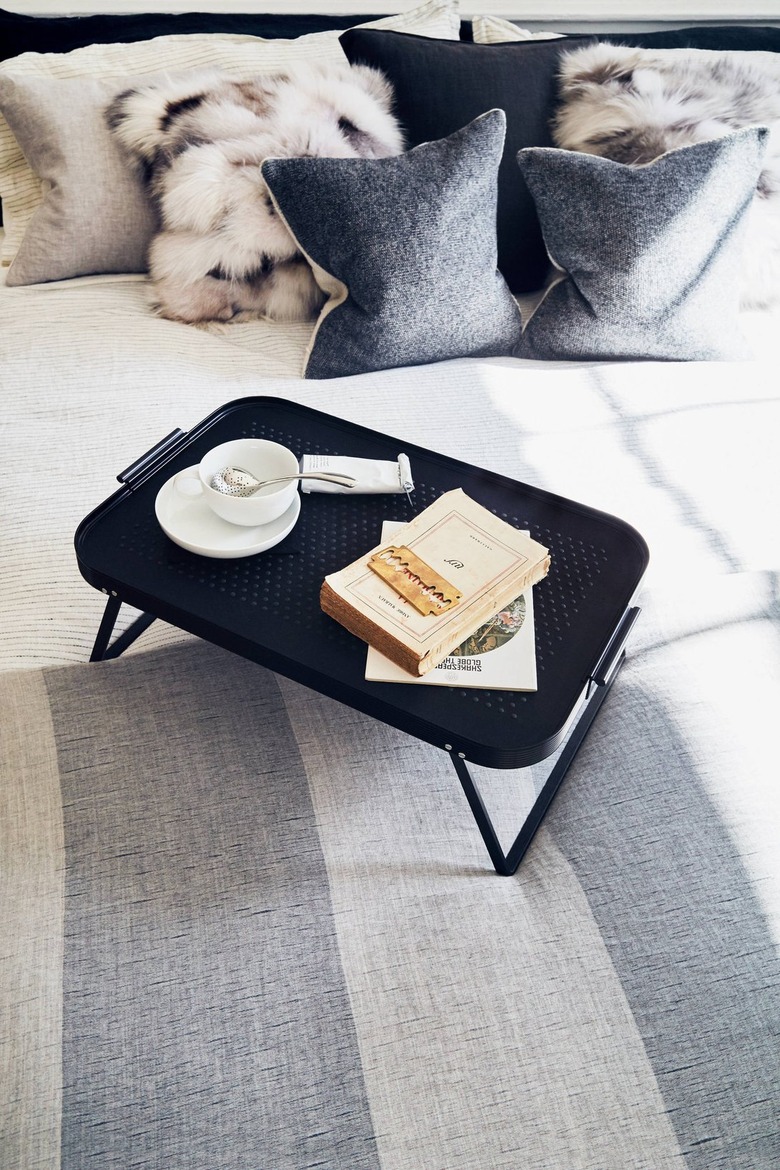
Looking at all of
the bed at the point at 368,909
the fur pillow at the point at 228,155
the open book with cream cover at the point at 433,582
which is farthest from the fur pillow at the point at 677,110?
the open book with cream cover at the point at 433,582

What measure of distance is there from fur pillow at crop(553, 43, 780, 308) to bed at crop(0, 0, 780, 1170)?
0.65 metres

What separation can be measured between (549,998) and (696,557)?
71cm

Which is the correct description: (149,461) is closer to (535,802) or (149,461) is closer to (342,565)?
(342,565)

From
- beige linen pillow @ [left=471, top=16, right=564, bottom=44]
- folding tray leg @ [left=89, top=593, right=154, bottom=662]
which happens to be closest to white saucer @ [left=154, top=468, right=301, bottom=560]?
folding tray leg @ [left=89, top=593, right=154, bottom=662]

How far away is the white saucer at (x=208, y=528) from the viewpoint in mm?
983

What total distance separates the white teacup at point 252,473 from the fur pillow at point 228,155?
2.18 feet

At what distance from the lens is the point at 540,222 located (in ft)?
5.15

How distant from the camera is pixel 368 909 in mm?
866

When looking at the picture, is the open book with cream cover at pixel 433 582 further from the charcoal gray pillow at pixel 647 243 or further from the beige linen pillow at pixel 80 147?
the beige linen pillow at pixel 80 147

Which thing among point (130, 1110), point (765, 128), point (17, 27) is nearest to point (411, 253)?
point (765, 128)

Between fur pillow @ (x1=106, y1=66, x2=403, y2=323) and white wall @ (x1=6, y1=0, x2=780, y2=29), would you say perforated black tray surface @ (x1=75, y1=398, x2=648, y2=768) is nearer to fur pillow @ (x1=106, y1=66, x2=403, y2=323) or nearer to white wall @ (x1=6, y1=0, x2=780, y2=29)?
fur pillow @ (x1=106, y1=66, x2=403, y2=323)

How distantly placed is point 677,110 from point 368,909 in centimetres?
157

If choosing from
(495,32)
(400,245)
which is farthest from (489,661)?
(495,32)

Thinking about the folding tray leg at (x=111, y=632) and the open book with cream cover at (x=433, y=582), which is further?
the folding tray leg at (x=111, y=632)
